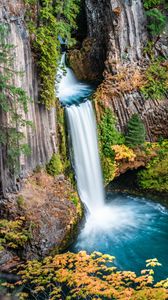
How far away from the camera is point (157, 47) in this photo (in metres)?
16.5

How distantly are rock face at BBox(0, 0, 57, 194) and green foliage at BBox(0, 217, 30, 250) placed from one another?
3.87 feet

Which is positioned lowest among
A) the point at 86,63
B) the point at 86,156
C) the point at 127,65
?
the point at 86,156

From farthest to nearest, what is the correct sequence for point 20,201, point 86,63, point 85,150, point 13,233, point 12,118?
point 86,63 < point 85,150 < point 20,201 < point 12,118 < point 13,233

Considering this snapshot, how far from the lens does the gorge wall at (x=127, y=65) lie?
15.7 metres

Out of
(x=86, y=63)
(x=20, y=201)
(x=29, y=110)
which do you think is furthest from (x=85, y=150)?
(x=86, y=63)

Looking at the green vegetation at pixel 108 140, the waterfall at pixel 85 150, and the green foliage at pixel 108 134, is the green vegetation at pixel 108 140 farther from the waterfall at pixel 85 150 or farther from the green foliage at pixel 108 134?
the waterfall at pixel 85 150

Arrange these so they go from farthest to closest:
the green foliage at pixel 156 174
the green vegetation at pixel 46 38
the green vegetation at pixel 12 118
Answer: the green foliage at pixel 156 174 < the green vegetation at pixel 46 38 < the green vegetation at pixel 12 118

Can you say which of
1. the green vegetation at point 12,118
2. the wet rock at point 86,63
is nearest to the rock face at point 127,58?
the wet rock at point 86,63

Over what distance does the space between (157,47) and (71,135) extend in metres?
6.64

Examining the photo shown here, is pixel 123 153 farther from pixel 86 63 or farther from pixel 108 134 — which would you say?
pixel 86 63

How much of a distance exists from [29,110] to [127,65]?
652 centimetres

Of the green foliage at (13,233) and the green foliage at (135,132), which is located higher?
the green foliage at (135,132)

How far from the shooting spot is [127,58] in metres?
16.0

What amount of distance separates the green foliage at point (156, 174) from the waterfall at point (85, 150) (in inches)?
89.9
